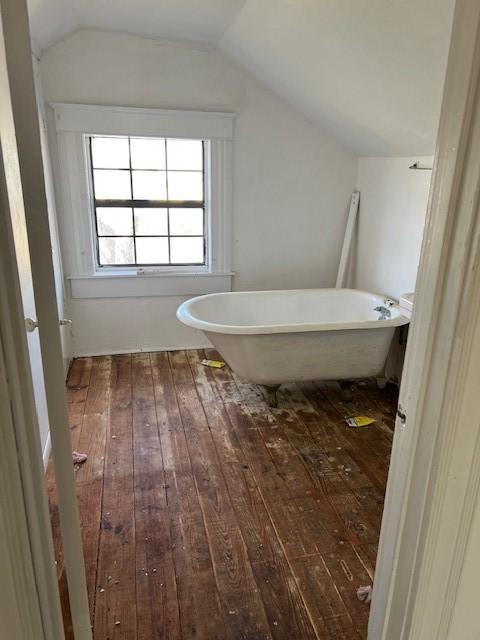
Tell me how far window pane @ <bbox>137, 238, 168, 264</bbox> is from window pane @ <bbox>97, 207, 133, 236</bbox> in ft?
0.46

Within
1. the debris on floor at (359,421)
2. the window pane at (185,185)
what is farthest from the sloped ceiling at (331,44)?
the debris on floor at (359,421)

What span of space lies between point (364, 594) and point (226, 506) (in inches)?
27.6

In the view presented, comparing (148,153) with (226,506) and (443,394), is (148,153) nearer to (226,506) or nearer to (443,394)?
(226,506)

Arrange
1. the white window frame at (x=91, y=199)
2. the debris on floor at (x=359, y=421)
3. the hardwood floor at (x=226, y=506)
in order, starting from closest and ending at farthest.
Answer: the hardwood floor at (x=226, y=506)
the debris on floor at (x=359, y=421)
the white window frame at (x=91, y=199)

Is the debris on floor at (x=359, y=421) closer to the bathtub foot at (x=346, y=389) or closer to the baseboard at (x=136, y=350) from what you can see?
the bathtub foot at (x=346, y=389)

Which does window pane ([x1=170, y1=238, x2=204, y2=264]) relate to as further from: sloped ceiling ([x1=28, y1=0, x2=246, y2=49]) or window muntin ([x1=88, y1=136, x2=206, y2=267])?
sloped ceiling ([x1=28, y1=0, x2=246, y2=49])

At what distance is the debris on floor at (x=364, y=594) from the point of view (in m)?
1.61

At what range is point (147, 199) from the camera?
142 inches

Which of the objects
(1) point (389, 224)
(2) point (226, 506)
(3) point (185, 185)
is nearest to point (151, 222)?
(3) point (185, 185)

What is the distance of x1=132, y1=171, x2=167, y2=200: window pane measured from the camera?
357 cm

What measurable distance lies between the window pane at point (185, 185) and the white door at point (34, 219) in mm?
2642

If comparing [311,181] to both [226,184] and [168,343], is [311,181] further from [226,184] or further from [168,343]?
[168,343]

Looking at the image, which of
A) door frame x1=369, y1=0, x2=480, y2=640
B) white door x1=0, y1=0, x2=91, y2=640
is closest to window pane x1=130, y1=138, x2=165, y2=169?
white door x1=0, y1=0, x2=91, y2=640

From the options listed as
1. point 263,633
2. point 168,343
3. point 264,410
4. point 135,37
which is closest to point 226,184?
point 135,37
